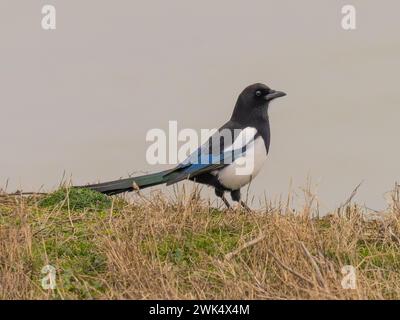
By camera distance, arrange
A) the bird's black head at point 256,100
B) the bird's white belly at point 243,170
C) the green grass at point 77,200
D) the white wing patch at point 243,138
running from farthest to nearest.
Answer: the bird's black head at point 256,100
the white wing patch at point 243,138
the bird's white belly at point 243,170
the green grass at point 77,200

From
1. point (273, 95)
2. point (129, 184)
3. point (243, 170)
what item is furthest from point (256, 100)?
point (129, 184)

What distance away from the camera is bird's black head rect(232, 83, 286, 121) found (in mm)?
9211

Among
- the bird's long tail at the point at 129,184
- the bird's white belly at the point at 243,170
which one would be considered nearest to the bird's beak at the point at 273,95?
the bird's white belly at the point at 243,170

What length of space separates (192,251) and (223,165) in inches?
86.0

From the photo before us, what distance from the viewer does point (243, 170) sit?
8672 mm

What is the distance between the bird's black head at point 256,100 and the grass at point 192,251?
5.37 ft

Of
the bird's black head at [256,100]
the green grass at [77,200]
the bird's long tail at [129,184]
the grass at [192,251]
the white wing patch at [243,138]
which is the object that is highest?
the bird's black head at [256,100]

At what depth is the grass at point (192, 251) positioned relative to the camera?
560cm

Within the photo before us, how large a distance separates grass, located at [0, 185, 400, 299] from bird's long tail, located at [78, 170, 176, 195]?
0.49 meters

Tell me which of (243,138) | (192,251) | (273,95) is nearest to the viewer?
(192,251)

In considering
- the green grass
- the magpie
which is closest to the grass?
the green grass

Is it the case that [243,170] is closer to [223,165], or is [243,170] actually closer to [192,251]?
[223,165]

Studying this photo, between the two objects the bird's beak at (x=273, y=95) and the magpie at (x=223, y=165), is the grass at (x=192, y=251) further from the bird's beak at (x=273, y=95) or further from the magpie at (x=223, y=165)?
the bird's beak at (x=273, y=95)
